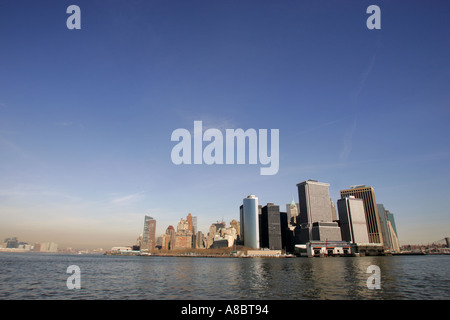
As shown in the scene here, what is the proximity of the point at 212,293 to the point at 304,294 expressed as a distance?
13650 millimetres
